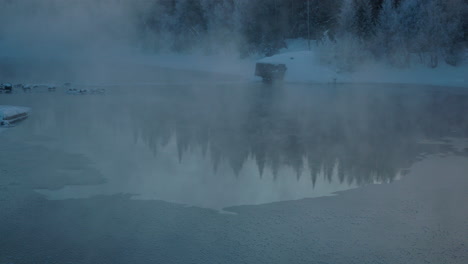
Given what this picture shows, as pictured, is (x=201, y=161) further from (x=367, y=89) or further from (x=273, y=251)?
(x=367, y=89)

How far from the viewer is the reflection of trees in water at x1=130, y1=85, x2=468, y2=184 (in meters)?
14.7

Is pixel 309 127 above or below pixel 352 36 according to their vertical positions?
below

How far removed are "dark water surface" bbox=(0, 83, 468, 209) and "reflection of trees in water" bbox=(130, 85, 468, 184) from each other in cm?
5

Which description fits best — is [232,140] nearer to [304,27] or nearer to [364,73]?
[364,73]

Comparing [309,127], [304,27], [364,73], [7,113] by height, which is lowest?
[309,127]

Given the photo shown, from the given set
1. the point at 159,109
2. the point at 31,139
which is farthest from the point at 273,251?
the point at 159,109

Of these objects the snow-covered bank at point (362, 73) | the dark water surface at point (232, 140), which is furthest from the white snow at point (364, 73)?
the dark water surface at point (232, 140)

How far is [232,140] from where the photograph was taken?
57.0 feet

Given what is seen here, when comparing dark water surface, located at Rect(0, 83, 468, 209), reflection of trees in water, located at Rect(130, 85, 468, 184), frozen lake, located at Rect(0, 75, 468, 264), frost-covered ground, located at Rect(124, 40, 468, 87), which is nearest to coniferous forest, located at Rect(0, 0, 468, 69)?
frost-covered ground, located at Rect(124, 40, 468, 87)

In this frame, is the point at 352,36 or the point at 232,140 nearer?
the point at 232,140

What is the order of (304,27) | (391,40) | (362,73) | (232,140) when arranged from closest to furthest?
(232,140) < (362,73) < (391,40) < (304,27)

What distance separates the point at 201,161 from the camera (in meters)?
14.5

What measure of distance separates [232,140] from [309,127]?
4.45 m

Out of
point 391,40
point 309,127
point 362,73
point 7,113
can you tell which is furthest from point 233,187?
point 391,40
